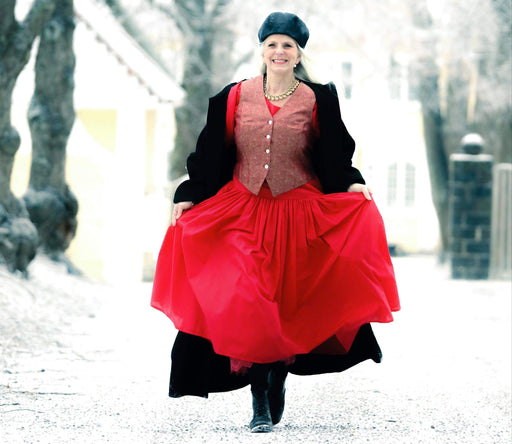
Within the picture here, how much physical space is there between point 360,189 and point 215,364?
1113 millimetres

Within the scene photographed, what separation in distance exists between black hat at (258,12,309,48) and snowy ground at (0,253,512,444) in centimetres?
186

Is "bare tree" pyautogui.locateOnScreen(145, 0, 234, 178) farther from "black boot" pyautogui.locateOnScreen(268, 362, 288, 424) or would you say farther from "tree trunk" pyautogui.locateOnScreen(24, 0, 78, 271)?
"black boot" pyautogui.locateOnScreen(268, 362, 288, 424)

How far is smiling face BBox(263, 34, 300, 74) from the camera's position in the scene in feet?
16.8

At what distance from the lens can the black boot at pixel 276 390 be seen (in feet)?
17.0

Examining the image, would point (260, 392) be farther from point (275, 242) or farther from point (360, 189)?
point (360, 189)

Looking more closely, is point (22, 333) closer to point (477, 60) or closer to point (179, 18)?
point (179, 18)

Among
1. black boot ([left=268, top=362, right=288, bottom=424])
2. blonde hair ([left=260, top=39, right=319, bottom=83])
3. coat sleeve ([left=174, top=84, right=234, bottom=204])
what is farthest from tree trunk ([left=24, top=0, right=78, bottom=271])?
black boot ([left=268, top=362, right=288, bottom=424])

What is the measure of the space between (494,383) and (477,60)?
16.5 m

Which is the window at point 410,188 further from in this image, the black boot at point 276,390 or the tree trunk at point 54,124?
the black boot at point 276,390

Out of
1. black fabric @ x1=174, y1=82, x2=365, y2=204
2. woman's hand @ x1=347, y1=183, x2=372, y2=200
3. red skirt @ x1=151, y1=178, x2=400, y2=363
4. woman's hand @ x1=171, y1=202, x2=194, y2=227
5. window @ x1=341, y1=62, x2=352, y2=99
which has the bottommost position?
red skirt @ x1=151, y1=178, x2=400, y2=363

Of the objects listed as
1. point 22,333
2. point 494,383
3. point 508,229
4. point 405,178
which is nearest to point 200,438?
point 494,383

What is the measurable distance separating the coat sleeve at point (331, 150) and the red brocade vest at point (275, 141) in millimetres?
46

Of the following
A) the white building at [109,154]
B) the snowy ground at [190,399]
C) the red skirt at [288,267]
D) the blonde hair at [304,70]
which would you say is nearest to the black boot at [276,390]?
the snowy ground at [190,399]

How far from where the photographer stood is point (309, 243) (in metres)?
5.12
